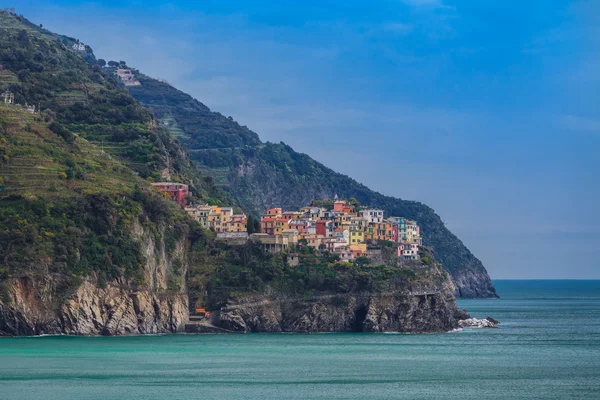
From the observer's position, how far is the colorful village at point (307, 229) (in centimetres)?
11225

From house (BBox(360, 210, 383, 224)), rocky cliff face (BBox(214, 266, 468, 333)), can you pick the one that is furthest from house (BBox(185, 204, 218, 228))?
house (BBox(360, 210, 383, 224))

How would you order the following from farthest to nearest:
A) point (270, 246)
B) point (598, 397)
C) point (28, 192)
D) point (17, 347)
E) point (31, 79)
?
point (31, 79) < point (270, 246) < point (28, 192) < point (17, 347) < point (598, 397)

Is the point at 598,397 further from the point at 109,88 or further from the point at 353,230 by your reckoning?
the point at 109,88

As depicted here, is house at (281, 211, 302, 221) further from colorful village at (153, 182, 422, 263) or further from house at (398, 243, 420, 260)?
house at (398, 243, 420, 260)

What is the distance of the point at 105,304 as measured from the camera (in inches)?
3799

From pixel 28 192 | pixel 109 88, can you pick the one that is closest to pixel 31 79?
pixel 109 88

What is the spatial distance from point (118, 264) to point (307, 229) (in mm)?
27290

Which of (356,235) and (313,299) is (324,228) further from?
(313,299)

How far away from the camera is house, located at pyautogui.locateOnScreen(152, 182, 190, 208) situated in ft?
394

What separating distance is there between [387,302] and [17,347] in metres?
33.5

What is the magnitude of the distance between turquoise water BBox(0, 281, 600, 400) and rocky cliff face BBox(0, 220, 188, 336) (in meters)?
2.05

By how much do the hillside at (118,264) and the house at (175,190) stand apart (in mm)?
2613

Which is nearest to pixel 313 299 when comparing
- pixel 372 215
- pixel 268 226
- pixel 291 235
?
pixel 291 235

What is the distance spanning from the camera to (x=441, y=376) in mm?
74500
